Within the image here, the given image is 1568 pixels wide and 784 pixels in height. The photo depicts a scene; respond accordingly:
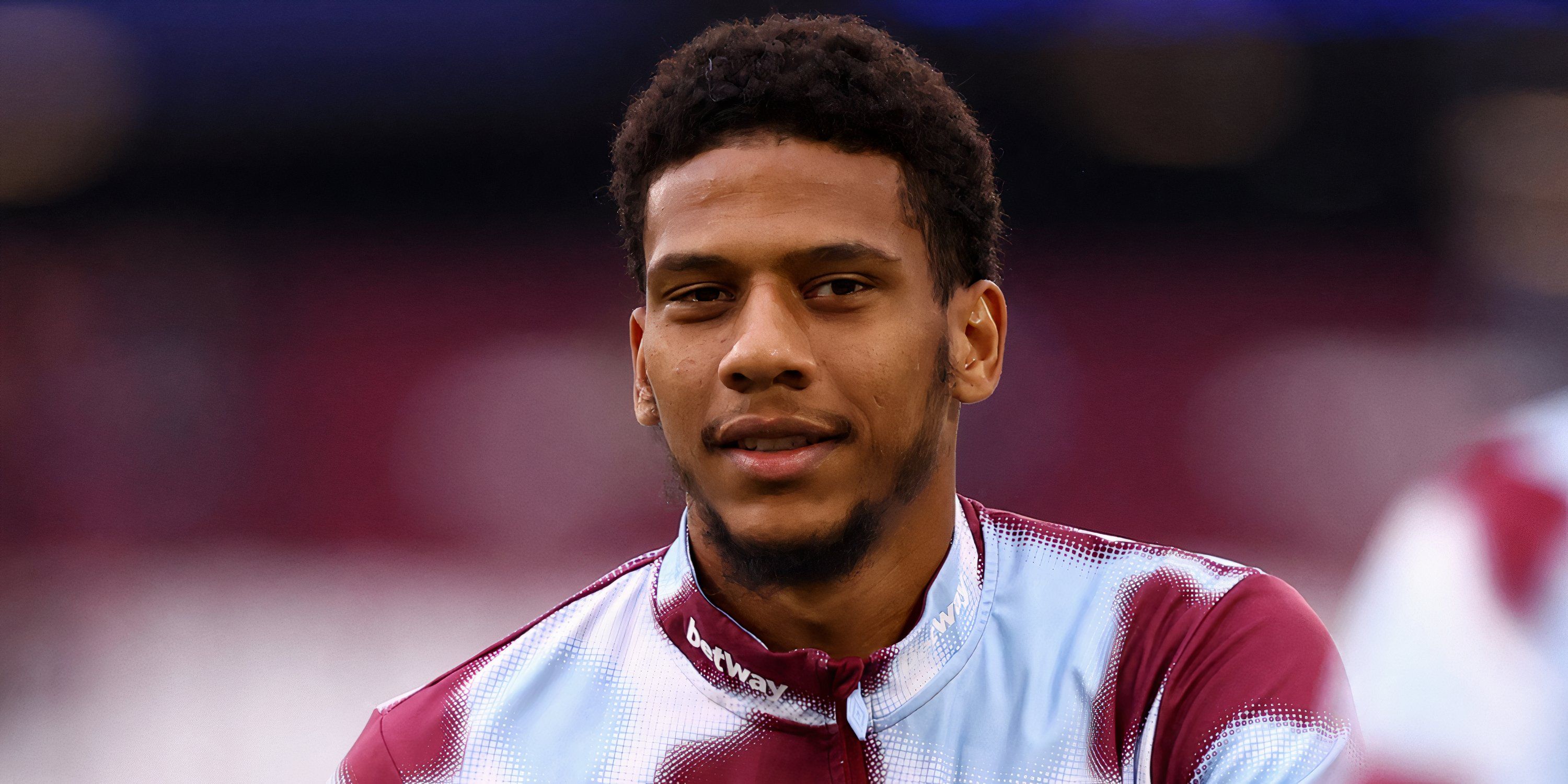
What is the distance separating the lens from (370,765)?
1.59 metres

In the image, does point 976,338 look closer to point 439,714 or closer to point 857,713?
point 857,713

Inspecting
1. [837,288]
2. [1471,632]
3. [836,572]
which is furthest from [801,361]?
[1471,632]

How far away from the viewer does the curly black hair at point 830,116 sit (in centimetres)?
154

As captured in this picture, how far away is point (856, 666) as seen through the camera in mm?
1427

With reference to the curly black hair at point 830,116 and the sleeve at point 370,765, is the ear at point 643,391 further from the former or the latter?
the sleeve at point 370,765

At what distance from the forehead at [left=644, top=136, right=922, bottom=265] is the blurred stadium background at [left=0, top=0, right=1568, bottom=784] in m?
2.86

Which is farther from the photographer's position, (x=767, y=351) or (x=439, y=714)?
(x=439, y=714)

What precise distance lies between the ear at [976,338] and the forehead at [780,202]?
0.15m

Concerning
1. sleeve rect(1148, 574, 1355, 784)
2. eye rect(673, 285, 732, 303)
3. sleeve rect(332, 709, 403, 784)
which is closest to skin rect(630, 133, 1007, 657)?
eye rect(673, 285, 732, 303)

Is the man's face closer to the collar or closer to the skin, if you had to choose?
the skin

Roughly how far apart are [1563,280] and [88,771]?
19.1 ft

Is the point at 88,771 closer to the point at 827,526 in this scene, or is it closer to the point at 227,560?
the point at 227,560

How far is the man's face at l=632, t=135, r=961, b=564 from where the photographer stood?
1.42m

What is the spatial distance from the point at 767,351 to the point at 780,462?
0.14m
